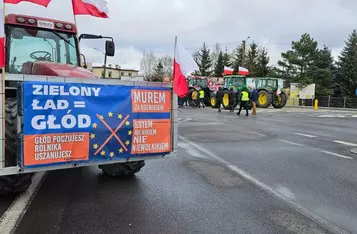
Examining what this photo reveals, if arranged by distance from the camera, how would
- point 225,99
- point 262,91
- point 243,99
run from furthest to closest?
point 262,91
point 225,99
point 243,99

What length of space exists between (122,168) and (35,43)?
285 centimetres

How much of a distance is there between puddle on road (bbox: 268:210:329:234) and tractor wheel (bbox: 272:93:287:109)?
27098 millimetres

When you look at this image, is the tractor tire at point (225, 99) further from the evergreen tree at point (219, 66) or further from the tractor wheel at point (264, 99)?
the evergreen tree at point (219, 66)

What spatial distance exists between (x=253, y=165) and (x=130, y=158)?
10.7 feet

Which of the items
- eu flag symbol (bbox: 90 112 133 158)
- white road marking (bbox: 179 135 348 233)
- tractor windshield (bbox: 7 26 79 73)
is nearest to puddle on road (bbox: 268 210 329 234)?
white road marking (bbox: 179 135 348 233)

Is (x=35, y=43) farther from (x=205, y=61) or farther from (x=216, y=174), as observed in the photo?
(x=205, y=61)

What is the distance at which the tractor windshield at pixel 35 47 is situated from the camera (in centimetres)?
655

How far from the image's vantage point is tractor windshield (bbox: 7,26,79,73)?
6550 millimetres

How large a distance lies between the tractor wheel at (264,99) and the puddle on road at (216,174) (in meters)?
23.4

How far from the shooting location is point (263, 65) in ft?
220

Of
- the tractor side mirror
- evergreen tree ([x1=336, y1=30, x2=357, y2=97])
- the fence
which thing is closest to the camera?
the tractor side mirror

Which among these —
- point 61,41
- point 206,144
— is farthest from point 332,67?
point 61,41

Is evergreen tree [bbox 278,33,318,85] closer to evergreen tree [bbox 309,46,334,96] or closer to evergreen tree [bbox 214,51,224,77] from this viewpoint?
evergreen tree [bbox 309,46,334,96]

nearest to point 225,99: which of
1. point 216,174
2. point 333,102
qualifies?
point 216,174
